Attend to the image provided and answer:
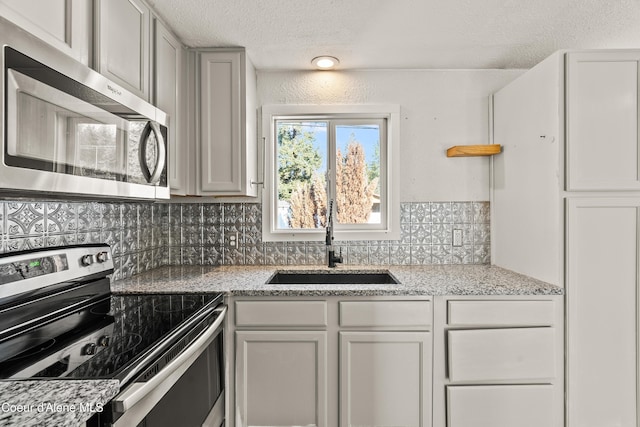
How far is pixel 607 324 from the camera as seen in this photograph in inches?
68.1

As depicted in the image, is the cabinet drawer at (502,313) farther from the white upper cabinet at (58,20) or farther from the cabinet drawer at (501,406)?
the white upper cabinet at (58,20)

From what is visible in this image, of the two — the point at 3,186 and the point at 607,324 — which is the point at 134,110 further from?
the point at 607,324

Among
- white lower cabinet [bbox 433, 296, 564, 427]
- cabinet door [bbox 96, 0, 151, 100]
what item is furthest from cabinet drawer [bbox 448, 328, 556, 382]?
cabinet door [bbox 96, 0, 151, 100]

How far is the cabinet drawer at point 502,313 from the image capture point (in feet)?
5.72

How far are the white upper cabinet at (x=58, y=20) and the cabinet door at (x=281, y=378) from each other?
4.43ft

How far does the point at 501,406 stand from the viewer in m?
1.75

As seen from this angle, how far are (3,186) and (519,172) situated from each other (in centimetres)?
226

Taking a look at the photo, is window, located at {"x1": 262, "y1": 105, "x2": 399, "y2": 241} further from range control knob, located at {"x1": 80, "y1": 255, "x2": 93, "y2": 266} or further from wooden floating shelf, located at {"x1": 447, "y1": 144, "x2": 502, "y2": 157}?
range control knob, located at {"x1": 80, "y1": 255, "x2": 93, "y2": 266}

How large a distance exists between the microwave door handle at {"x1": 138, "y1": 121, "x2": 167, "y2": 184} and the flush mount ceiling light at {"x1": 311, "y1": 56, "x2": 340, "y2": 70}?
3.84 ft

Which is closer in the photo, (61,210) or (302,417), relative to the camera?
(61,210)

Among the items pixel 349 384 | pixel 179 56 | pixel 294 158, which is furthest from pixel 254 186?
pixel 349 384

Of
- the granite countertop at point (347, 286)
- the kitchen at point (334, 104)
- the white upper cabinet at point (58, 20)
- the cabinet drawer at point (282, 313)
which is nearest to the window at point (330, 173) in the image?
the kitchen at point (334, 104)

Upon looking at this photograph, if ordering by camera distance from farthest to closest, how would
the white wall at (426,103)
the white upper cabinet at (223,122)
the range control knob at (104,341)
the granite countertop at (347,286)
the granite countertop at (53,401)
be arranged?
the white wall at (426,103), the white upper cabinet at (223,122), the granite countertop at (347,286), the range control knob at (104,341), the granite countertop at (53,401)

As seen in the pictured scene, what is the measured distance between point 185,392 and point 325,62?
195 centimetres
